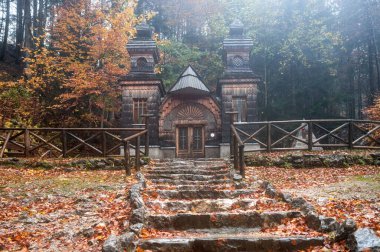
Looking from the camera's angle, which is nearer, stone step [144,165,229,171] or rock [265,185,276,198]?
rock [265,185,276,198]

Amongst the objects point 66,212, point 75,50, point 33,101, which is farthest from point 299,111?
point 66,212

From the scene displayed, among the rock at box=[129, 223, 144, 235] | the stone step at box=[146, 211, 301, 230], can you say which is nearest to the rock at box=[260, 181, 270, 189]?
the stone step at box=[146, 211, 301, 230]

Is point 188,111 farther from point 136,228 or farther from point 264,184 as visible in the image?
point 136,228

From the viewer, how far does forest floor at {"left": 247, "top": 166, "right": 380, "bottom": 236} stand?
6120 mm

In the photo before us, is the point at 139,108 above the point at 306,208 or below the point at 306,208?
above

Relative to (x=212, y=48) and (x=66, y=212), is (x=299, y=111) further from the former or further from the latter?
(x=66, y=212)

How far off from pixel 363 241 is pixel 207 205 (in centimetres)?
361

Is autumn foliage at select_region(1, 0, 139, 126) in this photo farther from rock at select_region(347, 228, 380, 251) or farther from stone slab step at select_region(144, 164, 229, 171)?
rock at select_region(347, 228, 380, 251)

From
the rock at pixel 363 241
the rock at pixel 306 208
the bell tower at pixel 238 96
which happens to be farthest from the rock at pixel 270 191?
the bell tower at pixel 238 96

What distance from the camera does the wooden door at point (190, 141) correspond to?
57.3ft

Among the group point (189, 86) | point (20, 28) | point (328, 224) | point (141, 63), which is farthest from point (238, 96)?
point (20, 28)

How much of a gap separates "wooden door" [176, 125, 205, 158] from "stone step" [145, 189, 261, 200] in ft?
29.2

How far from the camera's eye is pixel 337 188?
28.1ft

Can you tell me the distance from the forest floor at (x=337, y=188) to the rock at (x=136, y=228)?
3418mm
